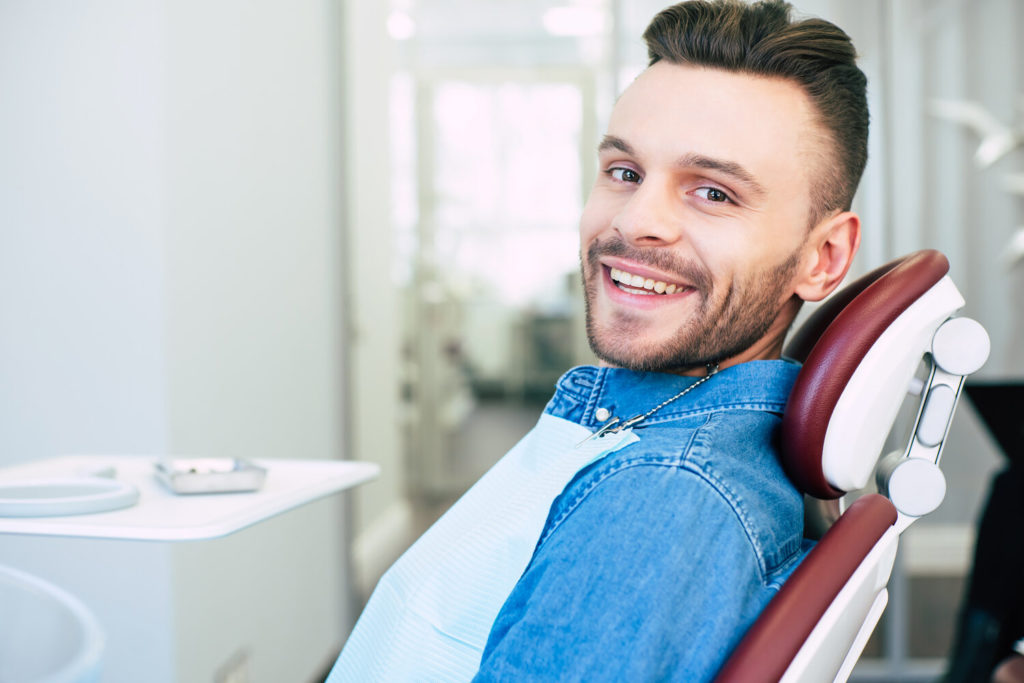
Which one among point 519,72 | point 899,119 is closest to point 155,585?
point 899,119

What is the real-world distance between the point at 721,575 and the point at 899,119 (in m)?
2.24

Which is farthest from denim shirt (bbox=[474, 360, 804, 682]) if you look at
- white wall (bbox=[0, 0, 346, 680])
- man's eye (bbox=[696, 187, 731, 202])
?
white wall (bbox=[0, 0, 346, 680])

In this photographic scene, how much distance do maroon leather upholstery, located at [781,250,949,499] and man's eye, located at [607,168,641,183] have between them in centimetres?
29

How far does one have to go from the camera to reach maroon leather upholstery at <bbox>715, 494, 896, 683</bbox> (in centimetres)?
65

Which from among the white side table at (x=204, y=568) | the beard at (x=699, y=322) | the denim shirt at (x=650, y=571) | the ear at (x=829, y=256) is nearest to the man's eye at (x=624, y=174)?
the beard at (x=699, y=322)

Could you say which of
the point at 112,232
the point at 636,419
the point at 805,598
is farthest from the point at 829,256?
the point at 112,232

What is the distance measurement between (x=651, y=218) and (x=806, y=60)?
0.24 metres

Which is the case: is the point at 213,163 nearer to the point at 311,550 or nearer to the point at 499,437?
the point at 311,550

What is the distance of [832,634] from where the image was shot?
27.7 inches

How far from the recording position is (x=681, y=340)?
0.90 metres

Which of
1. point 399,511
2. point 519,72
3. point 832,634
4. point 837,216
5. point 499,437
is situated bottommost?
point 399,511

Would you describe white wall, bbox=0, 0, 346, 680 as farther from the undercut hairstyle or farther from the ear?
the ear

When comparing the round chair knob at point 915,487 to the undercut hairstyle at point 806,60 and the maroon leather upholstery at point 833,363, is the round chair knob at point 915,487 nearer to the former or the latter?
the maroon leather upholstery at point 833,363

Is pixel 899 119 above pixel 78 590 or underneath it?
above
